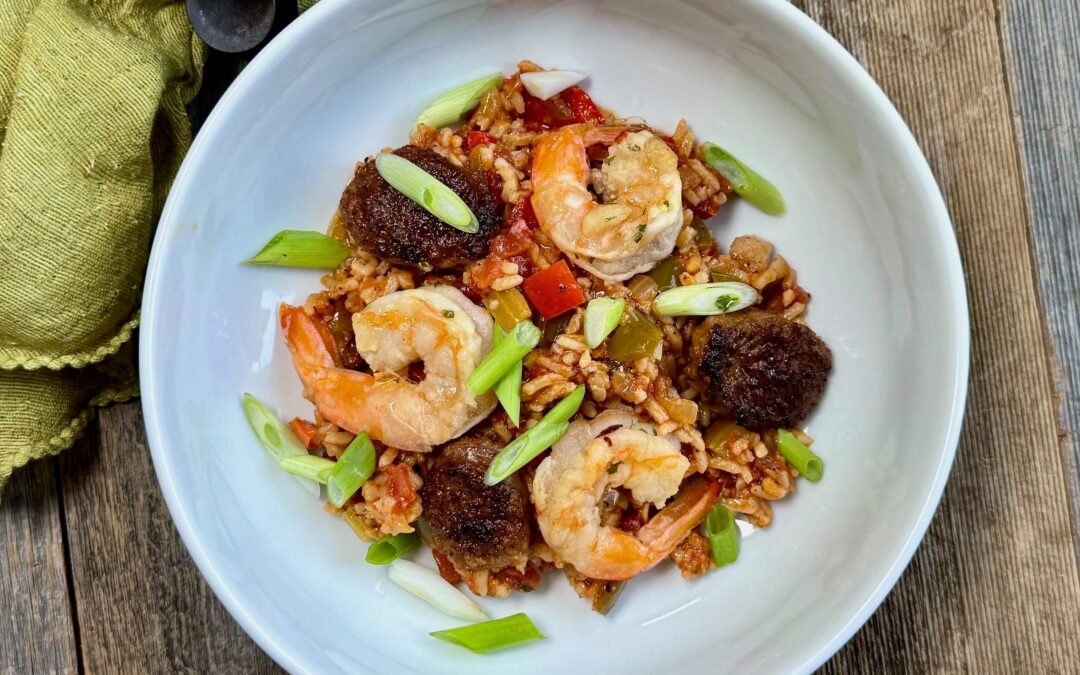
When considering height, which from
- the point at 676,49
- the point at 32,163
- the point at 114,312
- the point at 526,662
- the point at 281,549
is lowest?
the point at 526,662

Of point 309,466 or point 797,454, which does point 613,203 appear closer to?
point 797,454

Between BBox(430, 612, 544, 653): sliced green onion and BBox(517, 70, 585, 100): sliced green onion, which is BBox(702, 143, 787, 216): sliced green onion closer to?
BBox(517, 70, 585, 100): sliced green onion

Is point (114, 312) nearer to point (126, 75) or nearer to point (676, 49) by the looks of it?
point (126, 75)

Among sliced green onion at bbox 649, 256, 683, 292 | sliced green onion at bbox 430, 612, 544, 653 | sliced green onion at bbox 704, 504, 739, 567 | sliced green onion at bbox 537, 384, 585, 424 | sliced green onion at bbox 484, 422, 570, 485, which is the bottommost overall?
sliced green onion at bbox 430, 612, 544, 653

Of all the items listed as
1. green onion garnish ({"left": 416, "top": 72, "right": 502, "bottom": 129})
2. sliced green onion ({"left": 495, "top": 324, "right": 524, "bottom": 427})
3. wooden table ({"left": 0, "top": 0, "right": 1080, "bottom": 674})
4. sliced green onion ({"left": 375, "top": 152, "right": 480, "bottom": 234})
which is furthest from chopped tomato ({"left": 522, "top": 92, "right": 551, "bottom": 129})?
wooden table ({"left": 0, "top": 0, "right": 1080, "bottom": 674})

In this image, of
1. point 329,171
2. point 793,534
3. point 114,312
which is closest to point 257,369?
point 114,312
